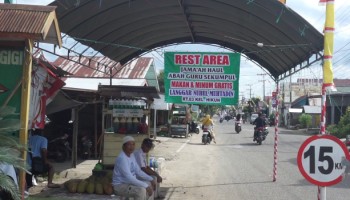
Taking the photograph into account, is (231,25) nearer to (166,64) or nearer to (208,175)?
(166,64)

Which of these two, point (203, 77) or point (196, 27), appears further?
point (196, 27)

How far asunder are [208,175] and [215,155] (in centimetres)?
629

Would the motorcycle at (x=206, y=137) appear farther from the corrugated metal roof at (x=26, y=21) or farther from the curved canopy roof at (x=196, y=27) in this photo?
the corrugated metal roof at (x=26, y=21)

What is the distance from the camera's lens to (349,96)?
47.4m

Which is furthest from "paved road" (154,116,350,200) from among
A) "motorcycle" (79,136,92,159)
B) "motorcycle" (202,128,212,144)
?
"motorcycle" (202,128,212,144)

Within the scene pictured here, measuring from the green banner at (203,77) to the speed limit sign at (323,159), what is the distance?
501cm

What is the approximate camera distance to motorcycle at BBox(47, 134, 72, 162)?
15.5m

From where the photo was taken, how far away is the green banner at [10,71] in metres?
6.96

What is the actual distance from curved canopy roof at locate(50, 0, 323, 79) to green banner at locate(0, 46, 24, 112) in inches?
115

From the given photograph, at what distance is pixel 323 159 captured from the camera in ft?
19.1

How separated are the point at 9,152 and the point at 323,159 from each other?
3.75 m

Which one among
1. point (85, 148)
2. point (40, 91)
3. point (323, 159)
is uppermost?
point (40, 91)

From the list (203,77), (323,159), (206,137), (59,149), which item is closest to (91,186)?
(203,77)

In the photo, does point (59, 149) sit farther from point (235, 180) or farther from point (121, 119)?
point (235, 180)
